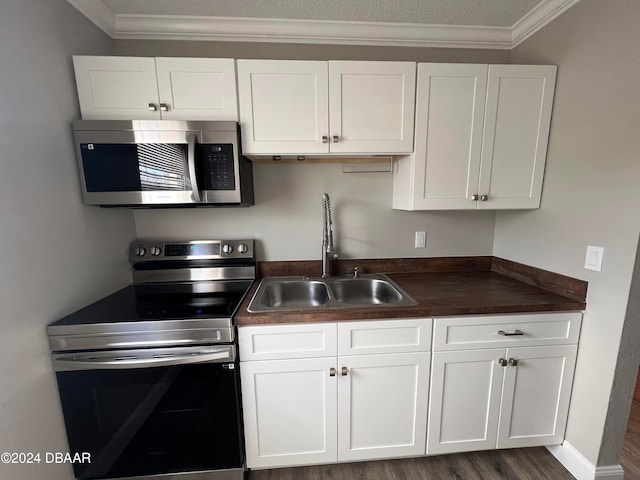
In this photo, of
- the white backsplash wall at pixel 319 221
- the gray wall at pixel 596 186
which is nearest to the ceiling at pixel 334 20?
the gray wall at pixel 596 186

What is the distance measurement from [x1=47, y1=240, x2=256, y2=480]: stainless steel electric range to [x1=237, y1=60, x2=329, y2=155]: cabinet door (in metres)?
0.91

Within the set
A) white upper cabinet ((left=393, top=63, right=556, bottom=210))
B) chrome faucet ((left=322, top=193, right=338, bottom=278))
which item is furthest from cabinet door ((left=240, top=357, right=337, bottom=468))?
white upper cabinet ((left=393, top=63, right=556, bottom=210))

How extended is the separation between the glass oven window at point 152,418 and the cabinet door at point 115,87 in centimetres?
Answer: 127

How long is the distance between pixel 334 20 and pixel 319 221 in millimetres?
1234

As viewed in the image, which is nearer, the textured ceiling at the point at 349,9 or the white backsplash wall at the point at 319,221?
the textured ceiling at the point at 349,9

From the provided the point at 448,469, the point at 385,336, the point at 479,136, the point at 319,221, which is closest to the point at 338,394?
the point at 385,336

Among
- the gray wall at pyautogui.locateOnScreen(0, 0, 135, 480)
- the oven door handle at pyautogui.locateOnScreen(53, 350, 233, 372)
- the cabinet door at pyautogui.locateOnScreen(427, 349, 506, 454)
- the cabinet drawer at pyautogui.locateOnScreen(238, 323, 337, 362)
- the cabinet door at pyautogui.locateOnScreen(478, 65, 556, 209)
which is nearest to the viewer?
the gray wall at pyautogui.locateOnScreen(0, 0, 135, 480)

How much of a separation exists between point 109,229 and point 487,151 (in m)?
2.28

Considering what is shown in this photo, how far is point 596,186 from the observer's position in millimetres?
1261

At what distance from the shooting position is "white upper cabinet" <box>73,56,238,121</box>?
131cm

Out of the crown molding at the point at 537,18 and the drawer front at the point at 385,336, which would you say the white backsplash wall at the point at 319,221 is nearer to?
the drawer front at the point at 385,336

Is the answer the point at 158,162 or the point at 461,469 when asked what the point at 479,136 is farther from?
the point at 461,469

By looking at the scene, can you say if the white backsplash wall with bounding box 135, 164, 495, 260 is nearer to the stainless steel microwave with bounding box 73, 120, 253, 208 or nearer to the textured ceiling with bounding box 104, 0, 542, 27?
the stainless steel microwave with bounding box 73, 120, 253, 208

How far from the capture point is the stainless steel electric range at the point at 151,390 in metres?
1.14
